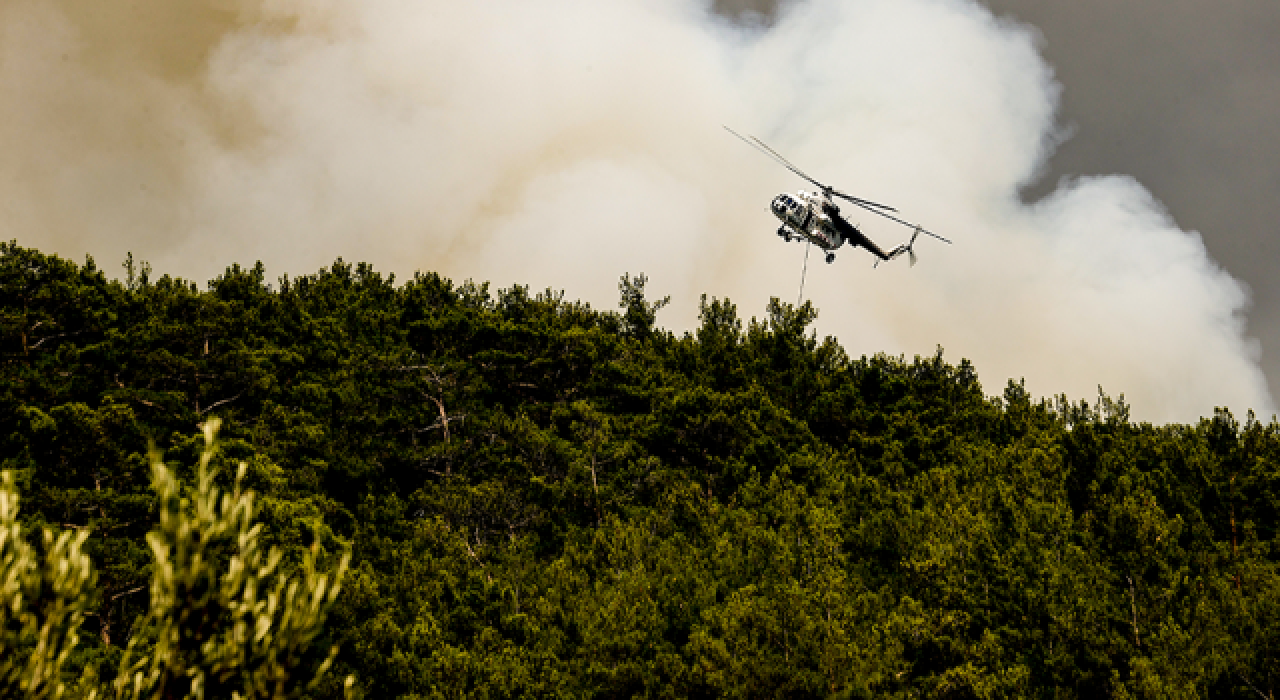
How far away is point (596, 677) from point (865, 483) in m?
17.5

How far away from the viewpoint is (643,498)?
155 feet

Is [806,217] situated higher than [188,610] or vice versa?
[806,217]

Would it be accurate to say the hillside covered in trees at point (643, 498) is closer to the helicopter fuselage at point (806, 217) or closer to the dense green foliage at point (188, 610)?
the helicopter fuselage at point (806, 217)

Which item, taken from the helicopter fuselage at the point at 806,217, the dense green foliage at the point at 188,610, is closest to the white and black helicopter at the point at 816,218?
the helicopter fuselage at the point at 806,217

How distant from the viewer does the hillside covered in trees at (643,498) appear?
27.6 metres

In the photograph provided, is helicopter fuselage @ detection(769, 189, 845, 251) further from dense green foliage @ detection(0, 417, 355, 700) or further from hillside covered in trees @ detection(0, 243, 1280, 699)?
dense green foliage @ detection(0, 417, 355, 700)

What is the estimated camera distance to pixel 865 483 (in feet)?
138

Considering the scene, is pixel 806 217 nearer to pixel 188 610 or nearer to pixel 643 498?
pixel 643 498

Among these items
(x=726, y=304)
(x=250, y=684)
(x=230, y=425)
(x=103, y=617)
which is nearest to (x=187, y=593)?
(x=250, y=684)

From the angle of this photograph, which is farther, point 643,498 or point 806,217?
point 806,217

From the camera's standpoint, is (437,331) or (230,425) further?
(437,331)

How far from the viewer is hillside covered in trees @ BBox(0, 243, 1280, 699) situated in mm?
27609

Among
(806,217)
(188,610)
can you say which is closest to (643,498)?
(806,217)

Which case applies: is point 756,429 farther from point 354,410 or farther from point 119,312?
point 119,312
